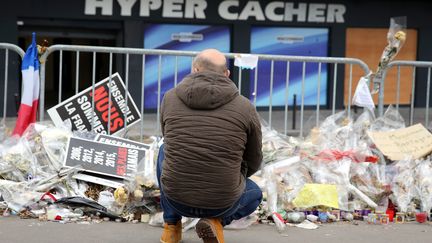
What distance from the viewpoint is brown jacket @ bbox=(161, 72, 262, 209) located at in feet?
14.1

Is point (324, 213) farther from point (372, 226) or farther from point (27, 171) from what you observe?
point (27, 171)

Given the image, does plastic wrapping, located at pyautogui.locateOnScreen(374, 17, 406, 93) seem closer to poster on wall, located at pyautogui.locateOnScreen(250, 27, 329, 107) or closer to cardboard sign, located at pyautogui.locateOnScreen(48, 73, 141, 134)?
cardboard sign, located at pyautogui.locateOnScreen(48, 73, 141, 134)

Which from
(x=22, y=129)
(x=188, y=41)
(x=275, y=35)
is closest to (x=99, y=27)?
(x=188, y=41)

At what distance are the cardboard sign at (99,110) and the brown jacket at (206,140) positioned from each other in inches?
116

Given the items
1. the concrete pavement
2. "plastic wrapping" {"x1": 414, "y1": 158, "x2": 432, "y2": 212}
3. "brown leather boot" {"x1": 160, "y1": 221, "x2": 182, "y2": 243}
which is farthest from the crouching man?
"plastic wrapping" {"x1": 414, "y1": 158, "x2": 432, "y2": 212}

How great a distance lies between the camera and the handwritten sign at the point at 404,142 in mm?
6930

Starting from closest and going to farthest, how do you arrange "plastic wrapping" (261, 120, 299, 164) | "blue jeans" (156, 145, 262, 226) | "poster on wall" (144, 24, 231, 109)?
1. "blue jeans" (156, 145, 262, 226)
2. "plastic wrapping" (261, 120, 299, 164)
3. "poster on wall" (144, 24, 231, 109)

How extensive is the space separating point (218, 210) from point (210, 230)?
0.15 meters

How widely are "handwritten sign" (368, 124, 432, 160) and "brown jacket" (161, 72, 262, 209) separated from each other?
298cm

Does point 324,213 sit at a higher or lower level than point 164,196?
lower

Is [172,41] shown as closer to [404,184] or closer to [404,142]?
[404,142]

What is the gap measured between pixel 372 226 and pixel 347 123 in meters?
1.88

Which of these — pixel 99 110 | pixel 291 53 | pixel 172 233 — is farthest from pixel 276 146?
pixel 291 53

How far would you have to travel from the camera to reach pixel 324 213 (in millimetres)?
5918
